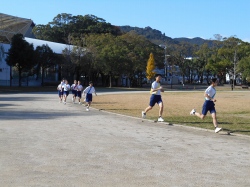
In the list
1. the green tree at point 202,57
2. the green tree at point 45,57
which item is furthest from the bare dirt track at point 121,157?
the green tree at point 202,57

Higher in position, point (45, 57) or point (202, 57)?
point (202, 57)

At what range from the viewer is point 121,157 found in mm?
7926

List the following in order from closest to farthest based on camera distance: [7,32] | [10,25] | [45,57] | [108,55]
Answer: [45,57] → [10,25] → [7,32] → [108,55]

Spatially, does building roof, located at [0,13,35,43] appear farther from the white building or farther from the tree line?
the tree line

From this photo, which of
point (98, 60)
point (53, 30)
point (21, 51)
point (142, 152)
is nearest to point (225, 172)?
point (142, 152)

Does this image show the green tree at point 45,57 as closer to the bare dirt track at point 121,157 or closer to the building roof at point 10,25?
the building roof at point 10,25

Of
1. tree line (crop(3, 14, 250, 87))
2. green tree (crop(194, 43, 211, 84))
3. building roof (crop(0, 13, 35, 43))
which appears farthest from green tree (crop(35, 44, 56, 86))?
green tree (crop(194, 43, 211, 84))

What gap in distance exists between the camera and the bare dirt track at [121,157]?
20.3ft

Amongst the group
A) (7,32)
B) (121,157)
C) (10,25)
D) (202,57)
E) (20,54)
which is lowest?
(121,157)

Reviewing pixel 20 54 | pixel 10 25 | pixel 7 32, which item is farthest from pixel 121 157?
pixel 7 32

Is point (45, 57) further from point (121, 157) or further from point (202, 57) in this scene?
point (121, 157)

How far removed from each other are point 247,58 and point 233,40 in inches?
432

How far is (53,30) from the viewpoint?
10775 centimetres

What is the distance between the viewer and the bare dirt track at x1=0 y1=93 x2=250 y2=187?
6191 mm
